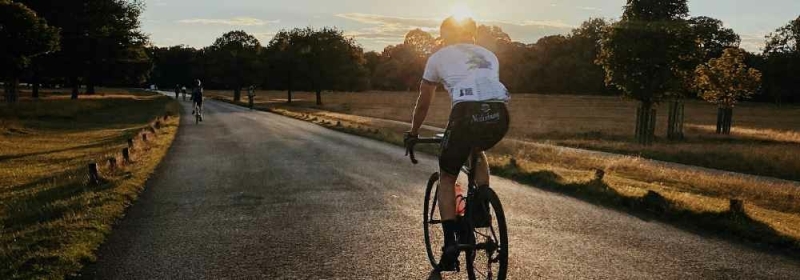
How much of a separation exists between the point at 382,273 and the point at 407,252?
73cm

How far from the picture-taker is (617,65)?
29.1 m

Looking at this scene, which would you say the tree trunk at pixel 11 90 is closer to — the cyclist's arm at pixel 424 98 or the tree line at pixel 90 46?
the tree line at pixel 90 46

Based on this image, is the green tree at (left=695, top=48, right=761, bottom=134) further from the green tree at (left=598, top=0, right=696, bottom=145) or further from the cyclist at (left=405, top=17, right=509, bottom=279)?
the cyclist at (left=405, top=17, right=509, bottom=279)

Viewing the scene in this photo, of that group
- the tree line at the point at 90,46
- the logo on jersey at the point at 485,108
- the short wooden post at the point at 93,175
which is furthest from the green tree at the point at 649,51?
the tree line at the point at 90,46

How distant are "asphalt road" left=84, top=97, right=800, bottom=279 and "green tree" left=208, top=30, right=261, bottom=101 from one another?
257 feet

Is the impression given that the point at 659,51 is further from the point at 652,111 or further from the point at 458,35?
the point at 458,35

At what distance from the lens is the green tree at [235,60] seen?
87312mm

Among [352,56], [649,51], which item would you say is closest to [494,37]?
[352,56]

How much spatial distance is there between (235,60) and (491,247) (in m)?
88.0

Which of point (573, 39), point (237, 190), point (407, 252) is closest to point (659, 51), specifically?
point (237, 190)

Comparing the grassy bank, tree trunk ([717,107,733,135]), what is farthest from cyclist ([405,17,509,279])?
tree trunk ([717,107,733,135])

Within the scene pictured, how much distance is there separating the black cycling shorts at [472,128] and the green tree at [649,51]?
2516 cm

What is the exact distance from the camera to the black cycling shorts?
171 inches

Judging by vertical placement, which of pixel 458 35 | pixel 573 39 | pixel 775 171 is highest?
pixel 573 39
